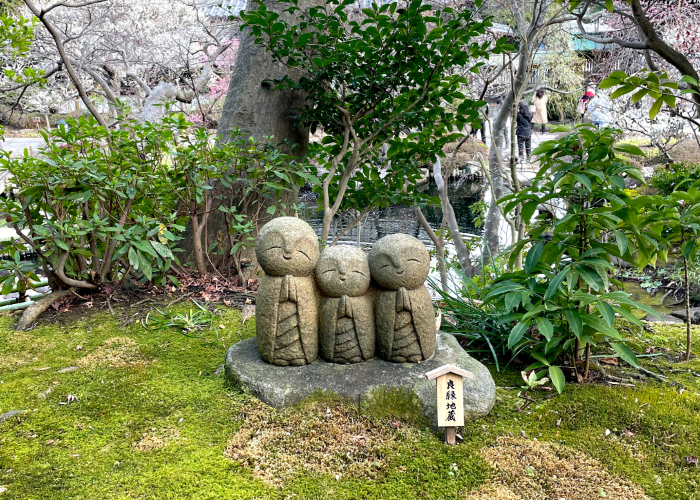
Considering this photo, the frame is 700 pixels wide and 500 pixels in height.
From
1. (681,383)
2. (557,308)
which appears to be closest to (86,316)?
(557,308)

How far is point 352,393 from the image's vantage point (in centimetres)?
239

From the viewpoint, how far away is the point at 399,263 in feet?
8.12

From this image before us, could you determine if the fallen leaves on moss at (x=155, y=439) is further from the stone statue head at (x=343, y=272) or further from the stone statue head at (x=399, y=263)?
the stone statue head at (x=399, y=263)

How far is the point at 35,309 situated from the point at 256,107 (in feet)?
7.90

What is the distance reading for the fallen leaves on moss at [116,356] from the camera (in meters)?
2.90

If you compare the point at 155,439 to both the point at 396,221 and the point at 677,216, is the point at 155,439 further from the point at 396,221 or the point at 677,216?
the point at 396,221

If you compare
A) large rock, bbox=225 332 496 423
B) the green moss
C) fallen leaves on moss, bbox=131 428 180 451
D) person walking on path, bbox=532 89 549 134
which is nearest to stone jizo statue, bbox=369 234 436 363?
large rock, bbox=225 332 496 423

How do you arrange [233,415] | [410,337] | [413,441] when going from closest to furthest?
[413,441]
[233,415]
[410,337]

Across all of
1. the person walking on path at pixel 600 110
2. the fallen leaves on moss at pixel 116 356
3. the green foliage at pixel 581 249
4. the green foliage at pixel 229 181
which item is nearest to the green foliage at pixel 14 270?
the fallen leaves on moss at pixel 116 356

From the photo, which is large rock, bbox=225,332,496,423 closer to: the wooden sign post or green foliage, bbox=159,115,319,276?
the wooden sign post

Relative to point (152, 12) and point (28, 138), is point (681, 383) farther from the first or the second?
point (28, 138)

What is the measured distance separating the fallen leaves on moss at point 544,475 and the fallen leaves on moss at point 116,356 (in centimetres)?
207

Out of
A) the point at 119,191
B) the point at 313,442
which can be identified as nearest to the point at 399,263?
the point at 313,442

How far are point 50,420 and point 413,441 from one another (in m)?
1.76
